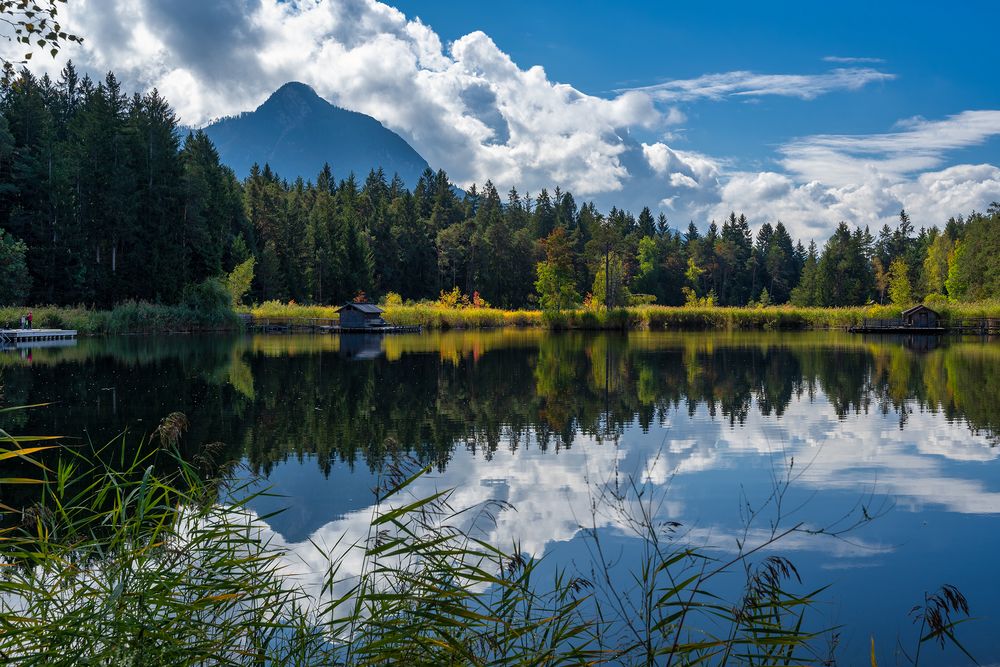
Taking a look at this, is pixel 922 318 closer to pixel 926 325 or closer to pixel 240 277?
pixel 926 325

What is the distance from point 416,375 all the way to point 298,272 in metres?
72.5

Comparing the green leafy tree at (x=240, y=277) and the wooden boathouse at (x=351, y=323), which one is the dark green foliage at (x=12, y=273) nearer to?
the wooden boathouse at (x=351, y=323)

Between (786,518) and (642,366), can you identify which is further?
(642,366)

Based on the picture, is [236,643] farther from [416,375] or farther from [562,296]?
[562,296]

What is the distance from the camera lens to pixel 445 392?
2173 centimetres

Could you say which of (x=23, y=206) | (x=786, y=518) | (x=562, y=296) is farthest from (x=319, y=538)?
(x=562, y=296)

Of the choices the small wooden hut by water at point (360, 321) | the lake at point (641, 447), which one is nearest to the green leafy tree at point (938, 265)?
the small wooden hut by water at point (360, 321)

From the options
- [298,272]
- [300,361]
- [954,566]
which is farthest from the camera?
[298,272]

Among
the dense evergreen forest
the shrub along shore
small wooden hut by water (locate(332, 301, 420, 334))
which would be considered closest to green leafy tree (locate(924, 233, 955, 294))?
the dense evergreen forest

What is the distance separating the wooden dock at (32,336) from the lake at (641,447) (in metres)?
10.6

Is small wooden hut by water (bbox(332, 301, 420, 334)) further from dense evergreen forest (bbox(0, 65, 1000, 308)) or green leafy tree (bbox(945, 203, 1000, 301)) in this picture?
green leafy tree (bbox(945, 203, 1000, 301))

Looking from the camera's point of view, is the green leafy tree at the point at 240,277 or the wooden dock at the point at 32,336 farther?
the green leafy tree at the point at 240,277

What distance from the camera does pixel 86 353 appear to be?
34.4m

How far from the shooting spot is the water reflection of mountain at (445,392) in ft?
48.4
